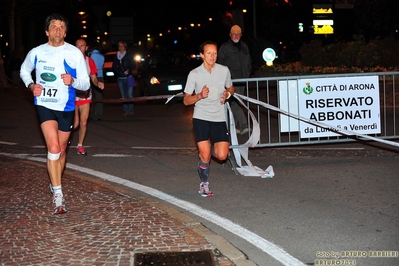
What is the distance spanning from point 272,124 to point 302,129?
446 cm

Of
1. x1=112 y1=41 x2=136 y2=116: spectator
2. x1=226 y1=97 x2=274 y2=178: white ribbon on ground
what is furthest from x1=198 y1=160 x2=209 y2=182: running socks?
x1=112 y1=41 x2=136 y2=116: spectator

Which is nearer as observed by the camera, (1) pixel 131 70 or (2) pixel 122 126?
(2) pixel 122 126

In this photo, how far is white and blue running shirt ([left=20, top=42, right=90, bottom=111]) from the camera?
7570 millimetres

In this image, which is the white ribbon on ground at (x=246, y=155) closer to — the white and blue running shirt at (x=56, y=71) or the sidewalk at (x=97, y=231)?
the sidewalk at (x=97, y=231)

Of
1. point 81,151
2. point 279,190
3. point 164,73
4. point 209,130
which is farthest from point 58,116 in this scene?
point 164,73

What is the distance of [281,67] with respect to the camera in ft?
85.9

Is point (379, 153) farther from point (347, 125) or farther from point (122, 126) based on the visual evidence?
point (122, 126)

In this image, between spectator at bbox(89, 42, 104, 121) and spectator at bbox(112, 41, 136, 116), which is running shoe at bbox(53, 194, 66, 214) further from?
spectator at bbox(112, 41, 136, 116)

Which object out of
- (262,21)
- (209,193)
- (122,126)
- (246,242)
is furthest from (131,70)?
(262,21)

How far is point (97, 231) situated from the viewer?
689 cm

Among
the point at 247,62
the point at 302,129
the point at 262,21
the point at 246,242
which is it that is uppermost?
the point at 262,21

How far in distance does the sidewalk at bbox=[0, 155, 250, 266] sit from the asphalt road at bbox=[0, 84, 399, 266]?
1.07 feet

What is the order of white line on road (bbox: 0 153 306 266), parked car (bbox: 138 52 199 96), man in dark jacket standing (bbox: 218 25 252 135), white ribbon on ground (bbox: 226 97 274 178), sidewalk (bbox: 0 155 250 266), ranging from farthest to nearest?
parked car (bbox: 138 52 199 96)
man in dark jacket standing (bbox: 218 25 252 135)
white ribbon on ground (bbox: 226 97 274 178)
white line on road (bbox: 0 153 306 266)
sidewalk (bbox: 0 155 250 266)

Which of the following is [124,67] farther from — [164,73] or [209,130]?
[209,130]
